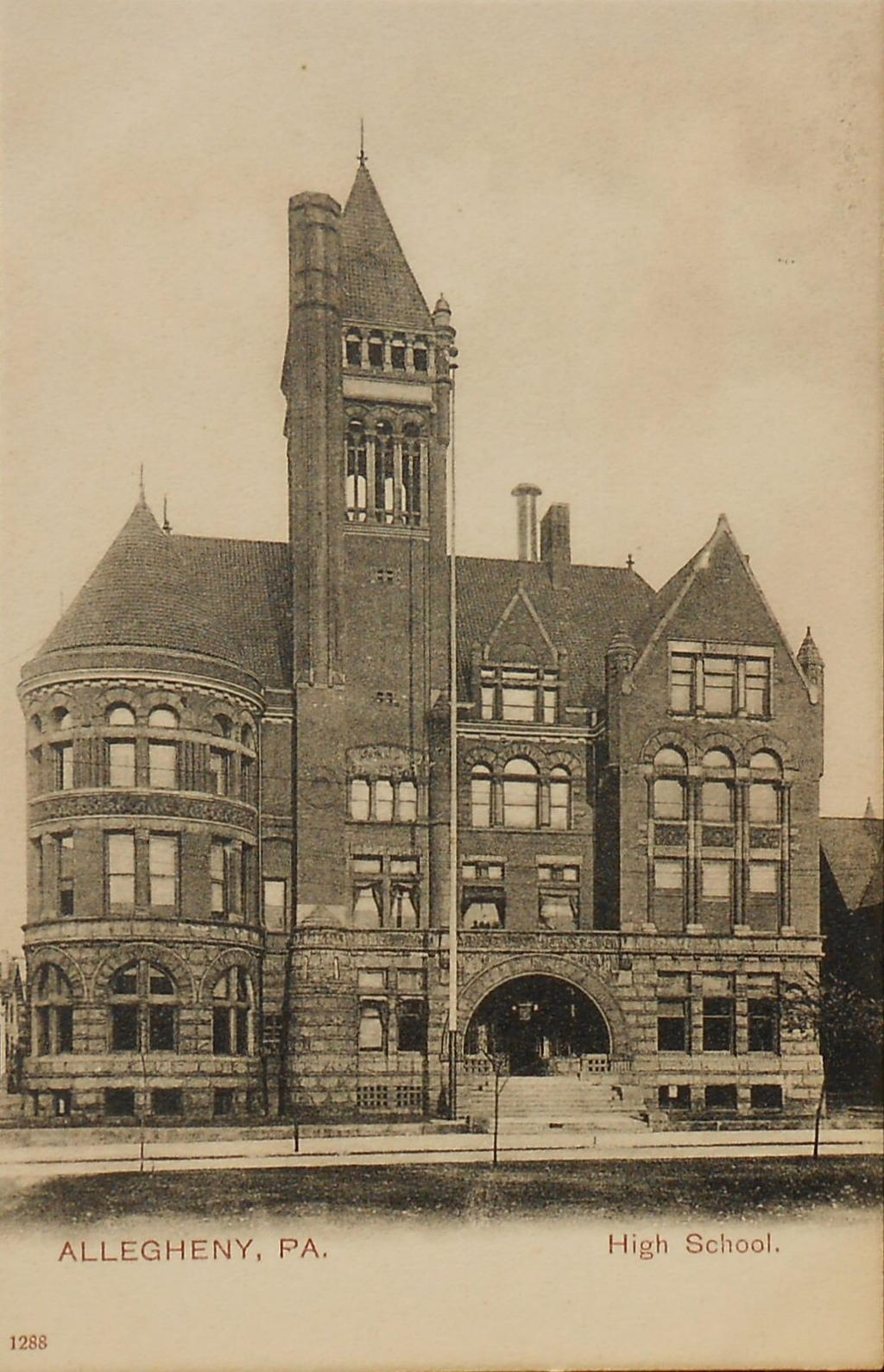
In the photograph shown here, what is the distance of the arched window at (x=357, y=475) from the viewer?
39.1m

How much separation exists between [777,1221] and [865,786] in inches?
206

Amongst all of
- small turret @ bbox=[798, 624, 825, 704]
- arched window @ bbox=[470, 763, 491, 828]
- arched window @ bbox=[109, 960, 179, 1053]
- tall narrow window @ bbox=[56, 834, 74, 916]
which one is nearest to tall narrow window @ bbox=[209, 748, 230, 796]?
tall narrow window @ bbox=[56, 834, 74, 916]

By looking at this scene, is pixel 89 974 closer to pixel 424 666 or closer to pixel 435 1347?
pixel 424 666

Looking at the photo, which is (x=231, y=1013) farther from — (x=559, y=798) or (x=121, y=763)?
(x=559, y=798)

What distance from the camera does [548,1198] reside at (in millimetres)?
20547

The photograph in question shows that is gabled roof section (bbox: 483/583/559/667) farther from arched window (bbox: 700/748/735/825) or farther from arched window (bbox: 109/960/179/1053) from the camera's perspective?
arched window (bbox: 109/960/179/1053)

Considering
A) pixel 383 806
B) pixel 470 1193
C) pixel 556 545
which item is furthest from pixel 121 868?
pixel 556 545

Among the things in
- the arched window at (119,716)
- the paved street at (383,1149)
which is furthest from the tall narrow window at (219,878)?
the paved street at (383,1149)

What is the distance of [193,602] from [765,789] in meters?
14.2

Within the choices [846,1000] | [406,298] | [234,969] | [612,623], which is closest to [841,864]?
[846,1000]

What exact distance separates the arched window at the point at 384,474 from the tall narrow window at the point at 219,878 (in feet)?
30.7

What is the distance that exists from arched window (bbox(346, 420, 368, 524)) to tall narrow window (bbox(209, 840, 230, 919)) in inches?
357

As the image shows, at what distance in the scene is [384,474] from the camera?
39.4m

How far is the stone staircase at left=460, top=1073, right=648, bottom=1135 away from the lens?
33125mm
